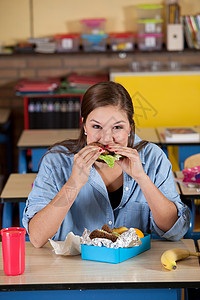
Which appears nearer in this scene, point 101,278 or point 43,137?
point 101,278

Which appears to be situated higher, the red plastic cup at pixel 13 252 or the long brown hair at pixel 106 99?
the long brown hair at pixel 106 99

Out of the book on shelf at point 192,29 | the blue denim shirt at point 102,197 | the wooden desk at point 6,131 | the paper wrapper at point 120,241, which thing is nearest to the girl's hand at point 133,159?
the blue denim shirt at point 102,197

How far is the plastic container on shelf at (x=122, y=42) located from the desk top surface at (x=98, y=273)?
409 centimetres

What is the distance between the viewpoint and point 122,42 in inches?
229

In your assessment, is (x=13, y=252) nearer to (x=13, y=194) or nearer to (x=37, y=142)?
(x=13, y=194)

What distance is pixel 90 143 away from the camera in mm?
2062

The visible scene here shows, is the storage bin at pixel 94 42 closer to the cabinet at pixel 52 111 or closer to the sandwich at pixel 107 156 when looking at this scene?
the cabinet at pixel 52 111

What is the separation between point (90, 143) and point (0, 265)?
0.55 meters

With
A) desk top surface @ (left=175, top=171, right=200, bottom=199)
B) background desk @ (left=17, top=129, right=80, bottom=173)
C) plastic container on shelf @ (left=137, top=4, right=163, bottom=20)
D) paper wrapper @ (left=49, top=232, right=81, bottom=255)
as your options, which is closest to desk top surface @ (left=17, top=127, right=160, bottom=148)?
background desk @ (left=17, top=129, right=80, bottom=173)

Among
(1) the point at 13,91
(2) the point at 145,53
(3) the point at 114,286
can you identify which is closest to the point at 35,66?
(1) the point at 13,91

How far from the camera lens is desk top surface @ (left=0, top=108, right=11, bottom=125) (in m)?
5.30

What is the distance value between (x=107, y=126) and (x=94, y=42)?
387 cm

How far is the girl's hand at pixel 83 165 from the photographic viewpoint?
197cm

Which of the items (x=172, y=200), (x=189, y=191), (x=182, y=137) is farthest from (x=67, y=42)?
(x=172, y=200)
